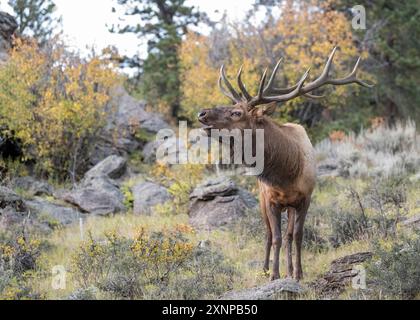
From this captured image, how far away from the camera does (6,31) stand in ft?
58.9

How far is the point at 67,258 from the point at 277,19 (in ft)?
48.3

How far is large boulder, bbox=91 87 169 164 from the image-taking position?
57.6 feet

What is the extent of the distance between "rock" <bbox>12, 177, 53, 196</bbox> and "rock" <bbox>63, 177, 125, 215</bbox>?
916 millimetres

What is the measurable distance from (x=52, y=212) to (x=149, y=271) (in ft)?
17.9

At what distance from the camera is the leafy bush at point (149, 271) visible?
6.28 meters

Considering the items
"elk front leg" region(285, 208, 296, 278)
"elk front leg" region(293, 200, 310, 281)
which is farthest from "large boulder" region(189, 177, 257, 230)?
"elk front leg" region(293, 200, 310, 281)

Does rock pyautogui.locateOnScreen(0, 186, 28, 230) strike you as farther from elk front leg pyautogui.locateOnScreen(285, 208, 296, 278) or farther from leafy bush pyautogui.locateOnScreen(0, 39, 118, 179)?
elk front leg pyautogui.locateOnScreen(285, 208, 296, 278)

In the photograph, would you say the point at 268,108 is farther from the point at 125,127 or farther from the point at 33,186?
the point at 125,127

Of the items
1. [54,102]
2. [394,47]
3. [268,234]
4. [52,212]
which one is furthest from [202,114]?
[394,47]

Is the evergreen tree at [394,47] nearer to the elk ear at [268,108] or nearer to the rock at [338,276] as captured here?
the elk ear at [268,108]

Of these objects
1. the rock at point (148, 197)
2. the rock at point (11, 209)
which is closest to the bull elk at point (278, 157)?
the rock at point (11, 209)

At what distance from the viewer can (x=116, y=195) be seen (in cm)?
1295

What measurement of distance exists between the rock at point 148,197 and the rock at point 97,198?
0.34 meters

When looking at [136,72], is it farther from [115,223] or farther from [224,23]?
[115,223]
